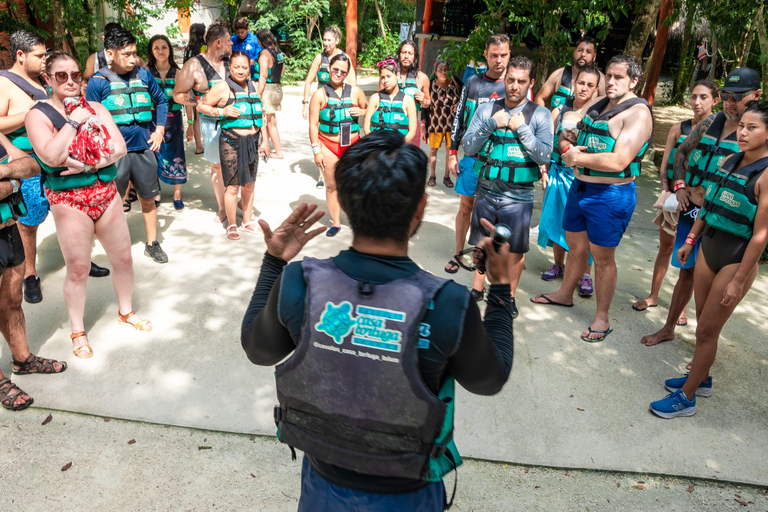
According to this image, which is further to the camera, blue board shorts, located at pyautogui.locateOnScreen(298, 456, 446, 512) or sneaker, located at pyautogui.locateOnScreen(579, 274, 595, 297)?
sneaker, located at pyautogui.locateOnScreen(579, 274, 595, 297)

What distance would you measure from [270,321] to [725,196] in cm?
284

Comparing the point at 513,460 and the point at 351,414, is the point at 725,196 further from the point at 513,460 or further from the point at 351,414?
the point at 351,414

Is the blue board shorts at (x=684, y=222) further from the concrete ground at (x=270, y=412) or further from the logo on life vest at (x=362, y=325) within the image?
the logo on life vest at (x=362, y=325)

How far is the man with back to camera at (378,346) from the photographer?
142 centimetres

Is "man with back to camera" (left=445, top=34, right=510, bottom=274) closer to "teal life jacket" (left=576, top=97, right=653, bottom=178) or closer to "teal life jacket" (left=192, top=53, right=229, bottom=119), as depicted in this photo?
"teal life jacket" (left=576, top=97, right=653, bottom=178)

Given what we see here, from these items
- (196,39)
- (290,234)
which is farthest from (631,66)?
(196,39)

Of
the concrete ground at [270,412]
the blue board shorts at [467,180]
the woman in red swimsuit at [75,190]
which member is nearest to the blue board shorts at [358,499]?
the concrete ground at [270,412]

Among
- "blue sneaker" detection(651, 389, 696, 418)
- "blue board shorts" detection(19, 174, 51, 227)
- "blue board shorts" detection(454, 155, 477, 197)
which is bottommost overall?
"blue sneaker" detection(651, 389, 696, 418)

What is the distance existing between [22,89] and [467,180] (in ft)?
11.1

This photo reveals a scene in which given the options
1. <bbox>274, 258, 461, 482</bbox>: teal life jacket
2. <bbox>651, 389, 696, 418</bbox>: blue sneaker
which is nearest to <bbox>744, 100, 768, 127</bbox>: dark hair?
<bbox>651, 389, 696, 418</bbox>: blue sneaker

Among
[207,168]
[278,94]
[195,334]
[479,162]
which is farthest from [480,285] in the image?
[278,94]

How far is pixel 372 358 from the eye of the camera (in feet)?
4.67

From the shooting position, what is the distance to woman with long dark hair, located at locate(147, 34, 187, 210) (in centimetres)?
646

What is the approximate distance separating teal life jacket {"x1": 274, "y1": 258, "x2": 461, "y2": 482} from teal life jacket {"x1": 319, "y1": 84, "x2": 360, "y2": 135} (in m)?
4.56
